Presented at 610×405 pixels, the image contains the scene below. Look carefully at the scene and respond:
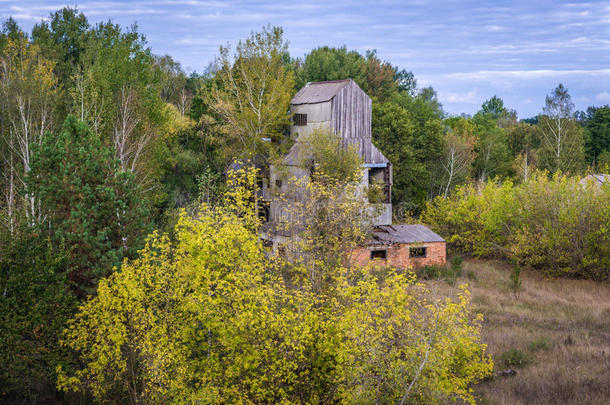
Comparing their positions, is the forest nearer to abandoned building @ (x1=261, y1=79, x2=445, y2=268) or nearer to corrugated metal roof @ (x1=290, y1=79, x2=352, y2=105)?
corrugated metal roof @ (x1=290, y1=79, x2=352, y2=105)

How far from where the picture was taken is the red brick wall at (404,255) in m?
35.5

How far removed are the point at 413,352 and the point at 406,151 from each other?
1645 inches

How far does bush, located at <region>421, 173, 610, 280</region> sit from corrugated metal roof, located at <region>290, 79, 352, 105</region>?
15609 mm

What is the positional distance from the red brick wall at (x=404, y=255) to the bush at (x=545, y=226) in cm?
491

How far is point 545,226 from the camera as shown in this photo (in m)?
36.1

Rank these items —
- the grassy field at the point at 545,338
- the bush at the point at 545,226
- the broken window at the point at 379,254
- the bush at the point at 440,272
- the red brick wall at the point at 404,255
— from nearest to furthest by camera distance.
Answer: the grassy field at the point at 545,338 < the bush at the point at 545,226 < the bush at the point at 440,272 < the red brick wall at the point at 404,255 < the broken window at the point at 379,254

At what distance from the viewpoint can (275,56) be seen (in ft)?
130

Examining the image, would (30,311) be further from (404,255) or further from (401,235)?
(401,235)

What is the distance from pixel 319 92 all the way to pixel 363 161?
6.47 meters

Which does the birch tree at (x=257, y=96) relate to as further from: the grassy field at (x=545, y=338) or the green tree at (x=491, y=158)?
the green tree at (x=491, y=158)

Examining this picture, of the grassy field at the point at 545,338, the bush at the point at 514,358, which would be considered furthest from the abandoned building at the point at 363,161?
the bush at the point at 514,358

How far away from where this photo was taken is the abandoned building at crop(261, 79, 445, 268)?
36781 mm

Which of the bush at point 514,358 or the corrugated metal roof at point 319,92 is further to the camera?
the corrugated metal roof at point 319,92

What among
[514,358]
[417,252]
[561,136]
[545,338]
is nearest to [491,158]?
[561,136]
